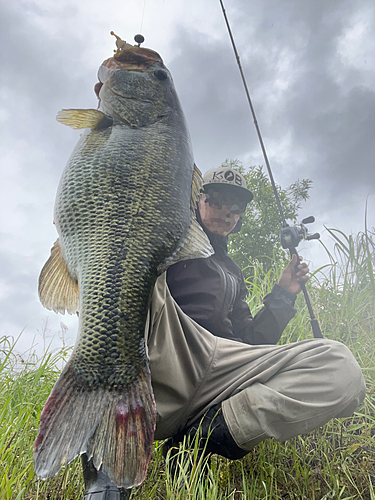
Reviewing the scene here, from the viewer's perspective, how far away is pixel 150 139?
1.32 metres

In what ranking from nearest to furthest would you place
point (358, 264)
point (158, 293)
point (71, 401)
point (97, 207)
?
point (71, 401) → point (97, 207) → point (158, 293) → point (358, 264)

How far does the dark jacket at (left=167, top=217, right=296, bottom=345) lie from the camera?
1.89 m

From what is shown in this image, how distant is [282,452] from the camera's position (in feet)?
6.81

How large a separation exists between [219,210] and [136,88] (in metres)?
1.22

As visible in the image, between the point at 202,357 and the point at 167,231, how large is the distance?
2.44 ft

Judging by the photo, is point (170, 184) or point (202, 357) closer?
point (170, 184)

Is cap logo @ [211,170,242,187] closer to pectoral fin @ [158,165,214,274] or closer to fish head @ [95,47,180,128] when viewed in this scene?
fish head @ [95,47,180,128]

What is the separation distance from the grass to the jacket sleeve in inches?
25.0

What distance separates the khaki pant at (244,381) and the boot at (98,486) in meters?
0.47

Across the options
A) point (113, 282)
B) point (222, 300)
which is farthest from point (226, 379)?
point (113, 282)

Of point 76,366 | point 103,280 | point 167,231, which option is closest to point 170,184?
point 167,231

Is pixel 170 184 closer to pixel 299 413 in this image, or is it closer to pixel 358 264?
pixel 299 413

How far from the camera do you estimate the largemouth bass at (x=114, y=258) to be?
3.25 feet

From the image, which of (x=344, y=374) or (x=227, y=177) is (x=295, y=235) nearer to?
(x=227, y=177)
